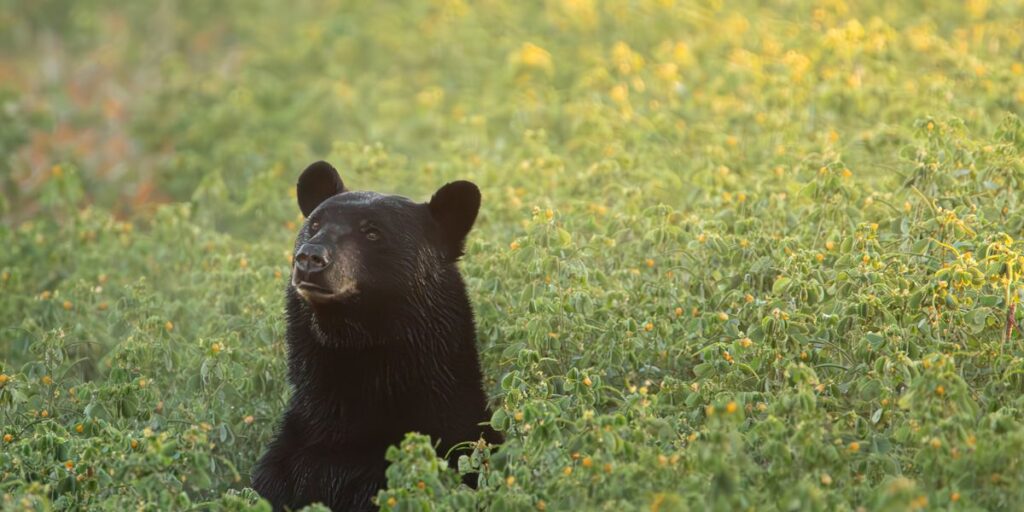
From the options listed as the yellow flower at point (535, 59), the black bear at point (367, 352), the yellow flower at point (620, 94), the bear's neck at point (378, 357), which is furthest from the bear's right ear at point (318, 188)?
the yellow flower at point (535, 59)

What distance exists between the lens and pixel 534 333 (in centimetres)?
661

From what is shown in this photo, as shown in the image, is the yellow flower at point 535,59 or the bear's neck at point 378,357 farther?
the yellow flower at point 535,59

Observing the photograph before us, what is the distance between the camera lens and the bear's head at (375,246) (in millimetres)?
6043

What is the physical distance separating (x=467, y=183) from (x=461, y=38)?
26.3 ft

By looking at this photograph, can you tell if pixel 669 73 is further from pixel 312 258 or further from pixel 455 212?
pixel 312 258

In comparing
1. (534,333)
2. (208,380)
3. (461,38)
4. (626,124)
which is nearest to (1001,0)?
(626,124)

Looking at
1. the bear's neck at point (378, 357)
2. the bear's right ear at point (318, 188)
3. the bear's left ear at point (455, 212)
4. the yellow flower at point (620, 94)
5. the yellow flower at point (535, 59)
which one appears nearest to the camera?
the bear's neck at point (378, 357)

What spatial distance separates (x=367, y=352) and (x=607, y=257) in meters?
2.11

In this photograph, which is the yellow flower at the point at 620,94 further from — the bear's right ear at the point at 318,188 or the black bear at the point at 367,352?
the black bear at the point at 367,352

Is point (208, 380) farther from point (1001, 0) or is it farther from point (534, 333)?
point (1001, 0)

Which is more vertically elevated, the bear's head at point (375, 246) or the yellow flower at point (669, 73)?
the bear's head at point (375, 246)

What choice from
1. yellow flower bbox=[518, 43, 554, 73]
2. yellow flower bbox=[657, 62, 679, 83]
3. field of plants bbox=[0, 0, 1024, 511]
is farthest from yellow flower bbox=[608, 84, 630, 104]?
yellow flower bbox=[518, 43, 554, 73]

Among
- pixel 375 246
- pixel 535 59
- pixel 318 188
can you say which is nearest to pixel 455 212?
pixel 375 246

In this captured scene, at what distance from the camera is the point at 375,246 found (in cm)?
631
